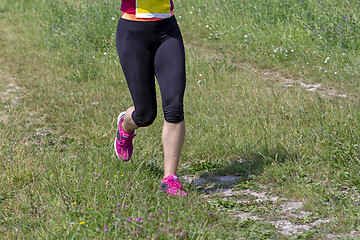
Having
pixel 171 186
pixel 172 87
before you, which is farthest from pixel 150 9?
pixel 171 186

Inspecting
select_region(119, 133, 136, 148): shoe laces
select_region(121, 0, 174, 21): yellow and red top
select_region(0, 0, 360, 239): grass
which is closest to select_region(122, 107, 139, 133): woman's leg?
select_region(119, 133, 136, 148): shoe laces

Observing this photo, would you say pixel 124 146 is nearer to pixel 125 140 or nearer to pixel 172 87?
pixel 125 140

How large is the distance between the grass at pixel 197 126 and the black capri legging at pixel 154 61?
640 mm

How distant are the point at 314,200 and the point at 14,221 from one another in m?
2.25

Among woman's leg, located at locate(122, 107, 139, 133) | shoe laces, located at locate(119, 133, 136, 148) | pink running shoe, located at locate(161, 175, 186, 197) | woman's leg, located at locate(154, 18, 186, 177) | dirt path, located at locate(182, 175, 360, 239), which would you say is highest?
woman's leg, located at locate(154, 18, 186, 177)

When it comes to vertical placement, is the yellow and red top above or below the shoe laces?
above

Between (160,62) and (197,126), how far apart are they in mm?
1768

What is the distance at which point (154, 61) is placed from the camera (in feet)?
12.6

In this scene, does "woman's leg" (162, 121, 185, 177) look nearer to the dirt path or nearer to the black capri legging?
the black capri legging

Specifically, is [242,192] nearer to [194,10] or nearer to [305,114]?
[305,114]

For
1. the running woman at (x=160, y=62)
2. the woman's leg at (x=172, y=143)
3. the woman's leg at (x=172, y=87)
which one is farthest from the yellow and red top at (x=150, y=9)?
the woman's leg at (x=172, y=143)

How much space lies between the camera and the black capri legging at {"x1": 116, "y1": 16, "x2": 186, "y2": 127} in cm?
371

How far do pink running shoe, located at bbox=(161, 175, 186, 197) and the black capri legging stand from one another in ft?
1.53

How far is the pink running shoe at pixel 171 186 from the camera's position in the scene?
3609 mm
